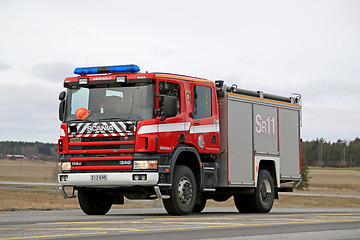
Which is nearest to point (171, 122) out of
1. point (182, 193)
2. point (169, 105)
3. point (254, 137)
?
point (169, 105)

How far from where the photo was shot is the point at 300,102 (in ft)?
66.6

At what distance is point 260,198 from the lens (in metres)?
18.0

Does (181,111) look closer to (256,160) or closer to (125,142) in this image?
(125,142)

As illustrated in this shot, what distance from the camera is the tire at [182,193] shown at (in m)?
14.5

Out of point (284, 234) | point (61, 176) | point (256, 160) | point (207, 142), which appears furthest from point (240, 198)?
point (284, 234)

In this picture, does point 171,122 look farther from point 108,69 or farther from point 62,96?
point 62,96

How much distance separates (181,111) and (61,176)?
10.00 feet

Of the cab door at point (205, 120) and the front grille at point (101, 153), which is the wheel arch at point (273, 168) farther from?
the front grille at point (101, 153)

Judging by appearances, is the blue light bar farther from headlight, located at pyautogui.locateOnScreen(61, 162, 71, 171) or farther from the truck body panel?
the truck body panel

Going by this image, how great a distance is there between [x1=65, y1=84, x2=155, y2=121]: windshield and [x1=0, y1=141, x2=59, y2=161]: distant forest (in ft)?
518

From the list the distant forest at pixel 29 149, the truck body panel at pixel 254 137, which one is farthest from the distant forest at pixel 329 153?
the truck body panel at pixel 254 137

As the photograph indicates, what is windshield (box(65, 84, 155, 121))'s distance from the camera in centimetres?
1415

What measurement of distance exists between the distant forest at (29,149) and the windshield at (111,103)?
15779 cm

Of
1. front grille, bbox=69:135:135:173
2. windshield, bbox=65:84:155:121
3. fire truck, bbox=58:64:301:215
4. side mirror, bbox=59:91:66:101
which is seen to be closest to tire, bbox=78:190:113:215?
fire truck, bbox=58:64:301:215
